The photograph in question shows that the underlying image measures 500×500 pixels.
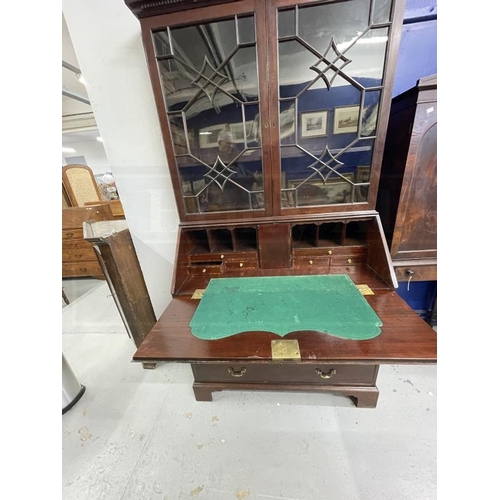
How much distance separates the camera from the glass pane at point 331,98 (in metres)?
0.83

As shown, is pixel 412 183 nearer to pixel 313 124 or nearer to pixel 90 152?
pixel 313 124

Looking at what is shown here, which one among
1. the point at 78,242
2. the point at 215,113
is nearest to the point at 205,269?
the point at 215,113

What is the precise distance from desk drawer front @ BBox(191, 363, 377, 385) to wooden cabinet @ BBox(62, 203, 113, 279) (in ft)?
7.97

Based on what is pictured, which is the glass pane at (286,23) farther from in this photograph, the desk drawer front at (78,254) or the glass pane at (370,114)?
the desk drawer front at (78,254)

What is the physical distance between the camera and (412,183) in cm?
102

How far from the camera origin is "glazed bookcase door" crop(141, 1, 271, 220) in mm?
849

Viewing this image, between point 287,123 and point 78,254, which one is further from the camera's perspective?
point 78,254

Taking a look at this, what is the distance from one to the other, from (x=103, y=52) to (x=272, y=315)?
1.57 meters

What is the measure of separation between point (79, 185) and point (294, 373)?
3.77 m

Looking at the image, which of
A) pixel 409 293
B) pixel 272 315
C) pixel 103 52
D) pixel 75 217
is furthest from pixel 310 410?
pixel 75 217

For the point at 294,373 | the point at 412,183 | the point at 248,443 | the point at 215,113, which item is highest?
the point at 215,113

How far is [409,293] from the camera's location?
153cm

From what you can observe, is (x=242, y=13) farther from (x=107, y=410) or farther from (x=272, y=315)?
(x=107, y=410)

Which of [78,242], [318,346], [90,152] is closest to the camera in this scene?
[318,346]
